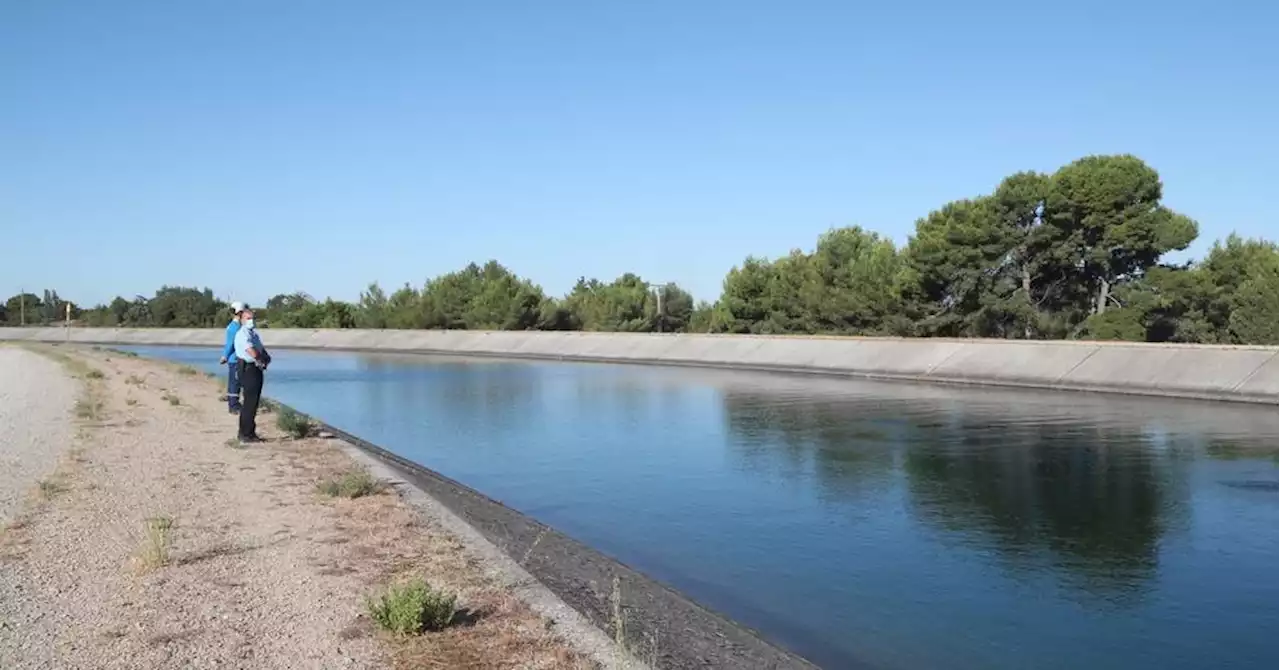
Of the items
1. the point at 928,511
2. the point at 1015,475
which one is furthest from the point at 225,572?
the point at 1015,475

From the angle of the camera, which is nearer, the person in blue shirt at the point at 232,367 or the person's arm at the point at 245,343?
the person's arm at the point at 245,343

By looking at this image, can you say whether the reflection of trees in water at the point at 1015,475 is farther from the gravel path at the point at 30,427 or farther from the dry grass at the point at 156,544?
the gravel path at the point at 30,427

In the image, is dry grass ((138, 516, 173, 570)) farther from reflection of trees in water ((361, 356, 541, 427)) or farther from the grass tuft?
reflection of trees in water ((361, 356, 541, 427))

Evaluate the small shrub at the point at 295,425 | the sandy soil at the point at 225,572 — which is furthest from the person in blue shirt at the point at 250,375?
the sandy soil at the point at 225,572

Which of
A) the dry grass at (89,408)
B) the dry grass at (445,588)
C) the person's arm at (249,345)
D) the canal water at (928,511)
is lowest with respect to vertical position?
the canal water at (928,511)

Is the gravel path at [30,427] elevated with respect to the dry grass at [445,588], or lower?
elevated

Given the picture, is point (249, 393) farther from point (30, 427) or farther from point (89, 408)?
point (89, 408)

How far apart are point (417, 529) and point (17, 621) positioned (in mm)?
3586

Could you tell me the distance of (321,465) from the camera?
13.6 m

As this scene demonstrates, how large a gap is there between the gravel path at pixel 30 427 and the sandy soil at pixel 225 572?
15cm

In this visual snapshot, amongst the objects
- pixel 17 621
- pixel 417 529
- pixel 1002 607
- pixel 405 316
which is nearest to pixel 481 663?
pixel 17 621

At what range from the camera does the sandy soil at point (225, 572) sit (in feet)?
19.8

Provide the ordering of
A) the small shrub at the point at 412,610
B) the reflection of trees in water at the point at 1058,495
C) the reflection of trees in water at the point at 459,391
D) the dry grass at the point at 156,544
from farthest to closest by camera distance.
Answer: the reflection of trees in water at the point at 459,391 → the reflection of trees in water at the point at 1058,495 → the dry grass at the point at 156,544 → the small shrub at the point at 412,610

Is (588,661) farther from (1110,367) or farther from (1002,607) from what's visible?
(1110,367)
